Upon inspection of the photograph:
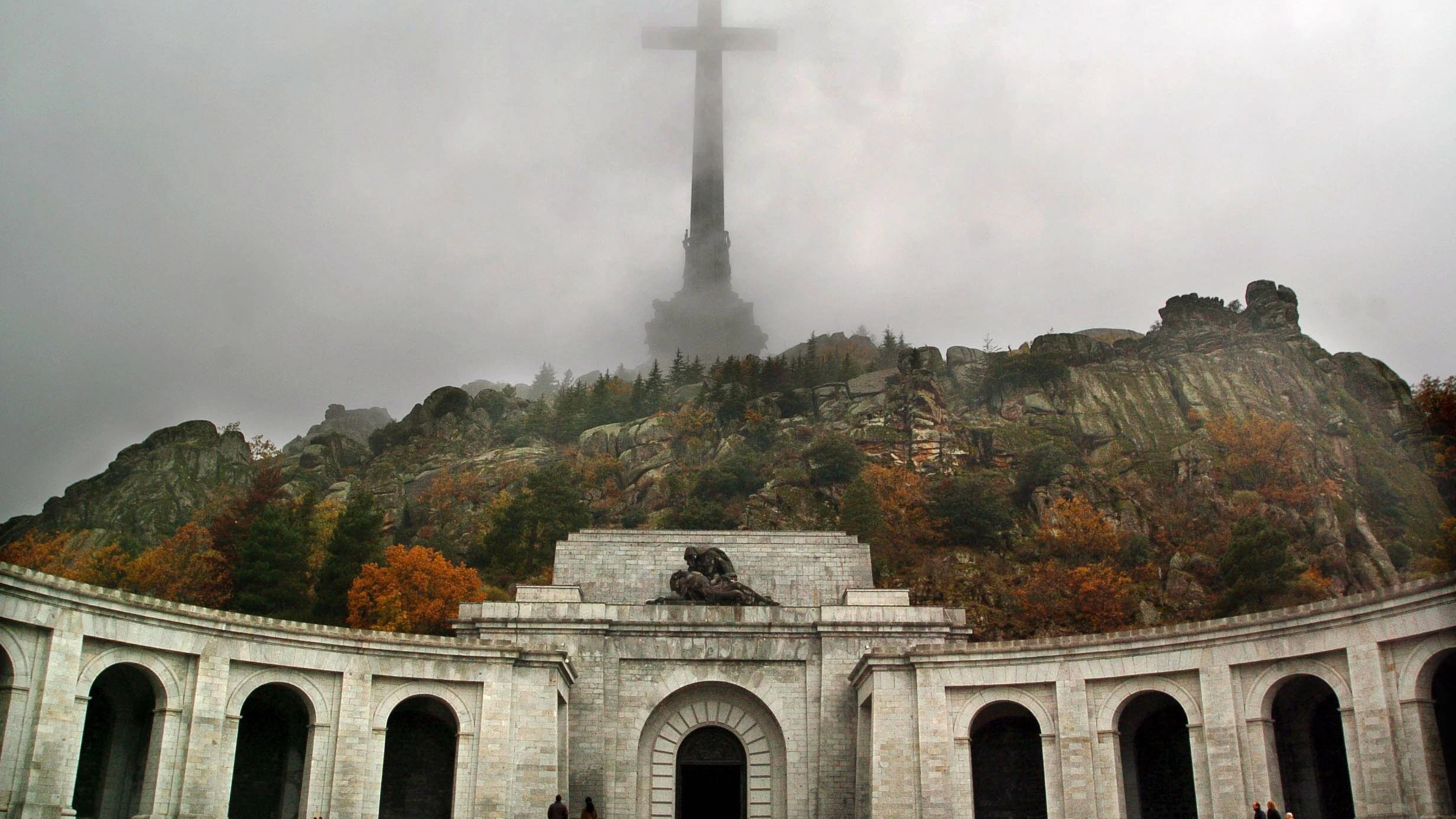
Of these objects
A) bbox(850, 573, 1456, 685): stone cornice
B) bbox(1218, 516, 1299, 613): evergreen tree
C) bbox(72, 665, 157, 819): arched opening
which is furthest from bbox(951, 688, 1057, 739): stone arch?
bbox(1218, 516, 1299, 613): evergreen tree

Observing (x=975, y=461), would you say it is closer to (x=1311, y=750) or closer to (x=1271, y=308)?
(x=1271, y=308)

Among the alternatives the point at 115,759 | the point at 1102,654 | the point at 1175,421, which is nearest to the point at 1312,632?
the point at 1102,654

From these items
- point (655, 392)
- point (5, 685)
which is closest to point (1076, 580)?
point (5, 685)

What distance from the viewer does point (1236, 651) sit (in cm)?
2905

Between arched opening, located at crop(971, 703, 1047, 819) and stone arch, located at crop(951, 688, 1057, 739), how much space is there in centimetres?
155

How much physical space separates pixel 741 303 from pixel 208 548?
7650 cm

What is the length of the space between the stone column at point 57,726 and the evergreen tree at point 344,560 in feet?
72.0

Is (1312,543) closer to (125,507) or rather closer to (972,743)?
(972,743)

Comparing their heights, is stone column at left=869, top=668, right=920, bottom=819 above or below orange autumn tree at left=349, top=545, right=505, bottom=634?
below

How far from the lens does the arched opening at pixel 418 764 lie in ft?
112

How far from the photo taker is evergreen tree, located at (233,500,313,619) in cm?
4769

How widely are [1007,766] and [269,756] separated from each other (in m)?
20.6

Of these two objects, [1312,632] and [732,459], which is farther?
[732,459]

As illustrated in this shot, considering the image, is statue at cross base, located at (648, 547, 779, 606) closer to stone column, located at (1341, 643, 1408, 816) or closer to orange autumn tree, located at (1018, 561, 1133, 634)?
stone column, located at (1341, 643, 1408, 816)
